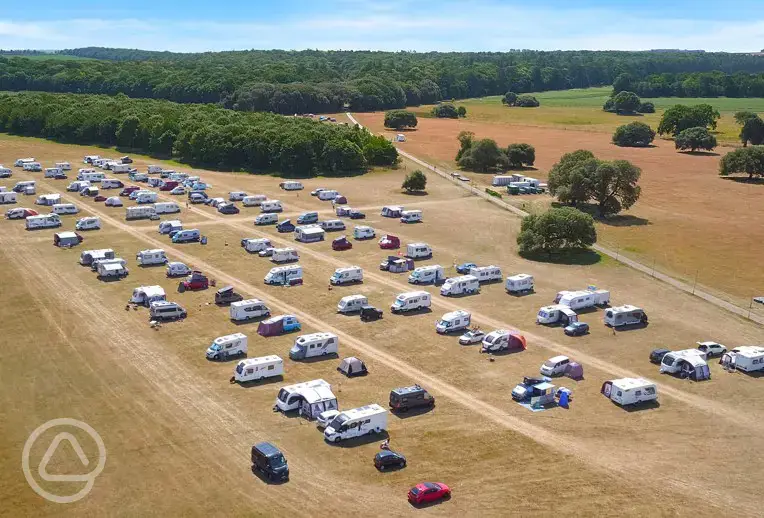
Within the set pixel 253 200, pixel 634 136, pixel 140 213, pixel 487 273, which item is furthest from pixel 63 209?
pixel 634 136

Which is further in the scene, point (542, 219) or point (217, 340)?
point (542, 219)

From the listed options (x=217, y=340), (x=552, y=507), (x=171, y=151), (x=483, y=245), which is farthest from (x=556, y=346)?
(x=171, y=151)

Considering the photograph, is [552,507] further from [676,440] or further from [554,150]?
[554,150]

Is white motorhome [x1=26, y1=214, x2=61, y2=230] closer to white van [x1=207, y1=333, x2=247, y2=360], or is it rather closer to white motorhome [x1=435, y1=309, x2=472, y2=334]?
white van [x1=207, y1=333, x2=247, y2=360]

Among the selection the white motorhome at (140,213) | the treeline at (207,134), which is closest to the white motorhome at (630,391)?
the white motorhome at (140,213)

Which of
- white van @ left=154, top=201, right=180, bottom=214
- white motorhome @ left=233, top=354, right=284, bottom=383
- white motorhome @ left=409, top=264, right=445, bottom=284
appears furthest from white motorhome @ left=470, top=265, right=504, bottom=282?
white van @ left=154, top=201, right=180, bottom=214

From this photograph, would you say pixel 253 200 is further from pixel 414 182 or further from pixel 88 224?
pixel 414 182

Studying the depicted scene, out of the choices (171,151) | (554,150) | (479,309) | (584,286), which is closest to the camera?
(479,309)

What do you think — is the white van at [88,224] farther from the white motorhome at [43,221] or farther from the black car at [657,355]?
the black car at [657,355]
